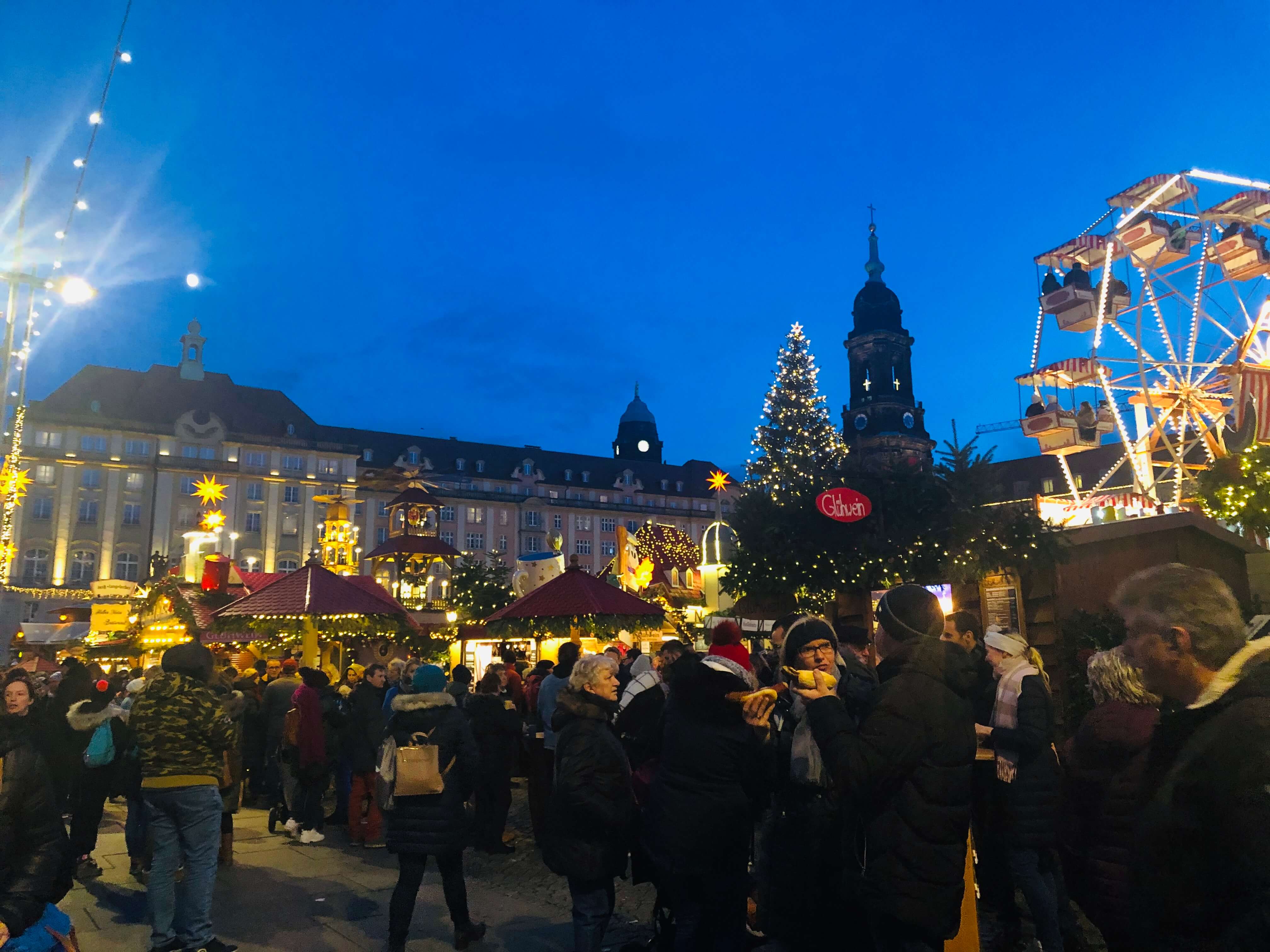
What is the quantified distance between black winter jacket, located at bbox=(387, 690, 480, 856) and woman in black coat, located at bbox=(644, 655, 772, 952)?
5.45 feet

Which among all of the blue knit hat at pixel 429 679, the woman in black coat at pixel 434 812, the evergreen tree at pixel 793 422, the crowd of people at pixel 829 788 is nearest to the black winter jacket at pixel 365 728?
the crowd of people at pixel 829 788

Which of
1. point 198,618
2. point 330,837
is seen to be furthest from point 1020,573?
point 198,618

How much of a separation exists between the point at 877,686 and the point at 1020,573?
1142cm

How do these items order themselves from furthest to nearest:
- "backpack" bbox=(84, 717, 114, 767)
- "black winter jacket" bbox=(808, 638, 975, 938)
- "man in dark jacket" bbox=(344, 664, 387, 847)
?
"man in dark jacket" bbox=(344, 664, 387, 847) < "backpack" bbox=(84, 717, 114, 767) < "black winter jacket" bbox=(808, 638, 975, 938)

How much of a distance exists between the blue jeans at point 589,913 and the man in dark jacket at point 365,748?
5.28 m

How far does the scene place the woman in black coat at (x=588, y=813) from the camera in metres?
4.48

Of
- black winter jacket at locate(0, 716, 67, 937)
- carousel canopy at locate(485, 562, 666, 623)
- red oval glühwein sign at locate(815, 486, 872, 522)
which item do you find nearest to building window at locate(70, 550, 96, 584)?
carousel canopy at locate(485, 562, 666, 623)

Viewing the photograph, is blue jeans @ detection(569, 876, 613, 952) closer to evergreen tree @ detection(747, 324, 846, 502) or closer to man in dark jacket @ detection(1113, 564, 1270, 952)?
man in dark jacket @ detection(1113, 564, 1270, 952)

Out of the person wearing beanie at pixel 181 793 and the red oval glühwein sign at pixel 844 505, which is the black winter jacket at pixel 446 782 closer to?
the person wearing beanie at pixel 181 793

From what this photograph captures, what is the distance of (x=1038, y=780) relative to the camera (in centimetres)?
501

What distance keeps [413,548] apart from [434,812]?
71.0 ft

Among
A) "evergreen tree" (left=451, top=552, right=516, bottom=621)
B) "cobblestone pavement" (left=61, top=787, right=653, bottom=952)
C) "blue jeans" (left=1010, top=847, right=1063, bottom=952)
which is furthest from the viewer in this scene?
"evergreen tree" (left=451, top=552, right=516, bottom=621)

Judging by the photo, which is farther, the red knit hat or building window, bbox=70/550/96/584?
building window, bbox=70/550/96/584

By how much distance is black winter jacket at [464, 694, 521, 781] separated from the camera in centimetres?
860
